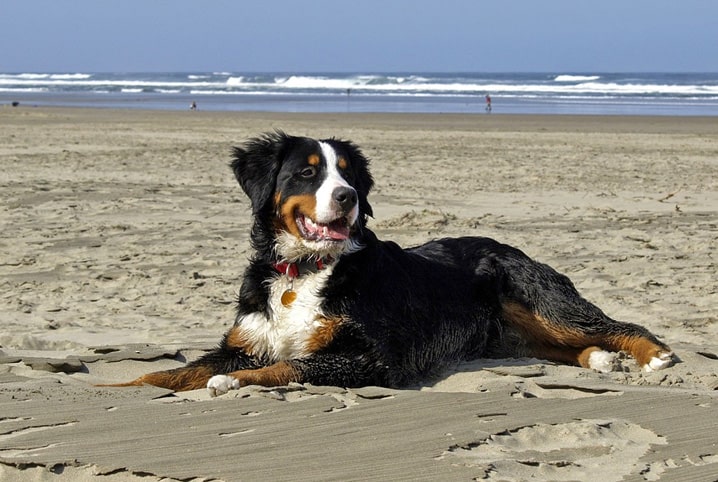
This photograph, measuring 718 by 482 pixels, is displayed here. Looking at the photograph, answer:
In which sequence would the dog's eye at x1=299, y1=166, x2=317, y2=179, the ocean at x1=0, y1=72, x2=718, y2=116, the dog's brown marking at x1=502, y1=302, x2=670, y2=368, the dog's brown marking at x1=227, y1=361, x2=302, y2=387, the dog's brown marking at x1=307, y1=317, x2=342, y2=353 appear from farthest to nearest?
1. the ocean at x1=0, y1=72, x2=718, y2=116
2. the dog's brown marking at x1=502, y1=302, x2=670, y2=368
3. the dog's eye at x1=299, y1=166, x2=317, y2=179
4. the dog's brown marking at x1=307, y1=317, x2=342, y2=353
5. the dog's brown marking at x1=227, y1=361, x2=302, y2=387

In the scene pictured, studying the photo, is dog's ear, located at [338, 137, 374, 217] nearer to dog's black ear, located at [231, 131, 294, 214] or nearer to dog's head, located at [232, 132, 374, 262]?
dog's head, located at [232, 132, 374, 262]

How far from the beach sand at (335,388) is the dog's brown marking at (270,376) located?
178 mm

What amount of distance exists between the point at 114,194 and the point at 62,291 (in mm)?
5612

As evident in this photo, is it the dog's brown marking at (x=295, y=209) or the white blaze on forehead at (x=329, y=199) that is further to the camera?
the dog's brown marking at (x=295, y=209)

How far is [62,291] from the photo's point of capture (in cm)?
838

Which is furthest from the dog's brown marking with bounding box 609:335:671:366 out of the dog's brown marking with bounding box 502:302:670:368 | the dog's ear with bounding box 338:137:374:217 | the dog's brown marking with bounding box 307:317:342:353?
the dog's brown marking with bounding box 307:317:342:353

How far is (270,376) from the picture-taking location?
17.4ft

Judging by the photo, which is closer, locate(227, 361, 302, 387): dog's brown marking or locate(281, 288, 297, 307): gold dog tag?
locate(227, 361, 302, 387): dog's brown marking

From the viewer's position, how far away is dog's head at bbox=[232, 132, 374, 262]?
5.58 m

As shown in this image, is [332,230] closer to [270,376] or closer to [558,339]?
[270,376]

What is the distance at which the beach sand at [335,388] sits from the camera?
4.12 meters

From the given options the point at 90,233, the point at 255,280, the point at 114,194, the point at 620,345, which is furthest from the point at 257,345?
the point at 114,194

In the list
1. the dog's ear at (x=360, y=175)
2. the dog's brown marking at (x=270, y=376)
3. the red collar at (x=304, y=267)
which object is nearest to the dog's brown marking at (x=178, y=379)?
the dog's brown marking at (x=270, y=376)

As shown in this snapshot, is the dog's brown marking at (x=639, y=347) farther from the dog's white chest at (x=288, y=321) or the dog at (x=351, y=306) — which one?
the dog's white chest at (x=288, y=321)
